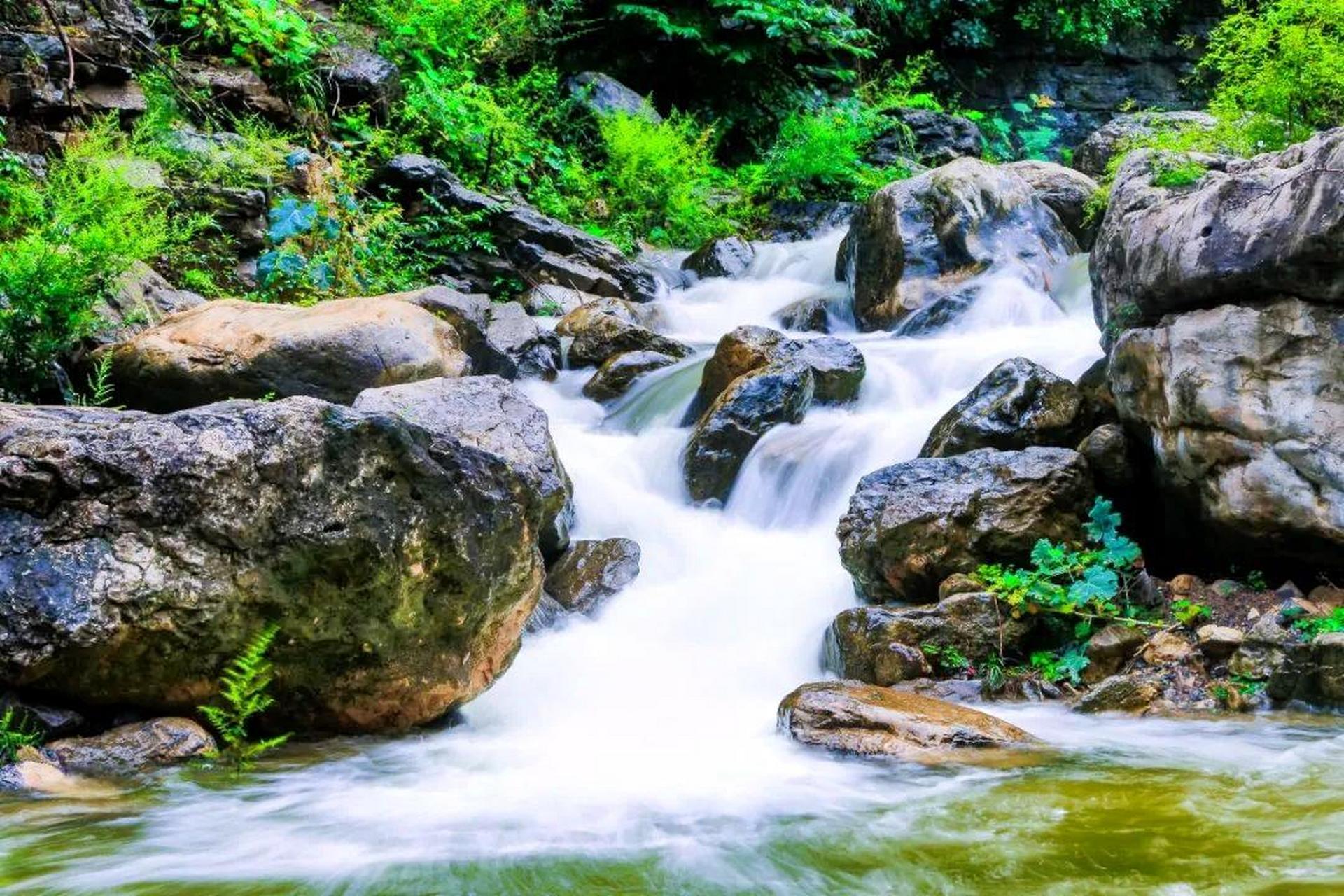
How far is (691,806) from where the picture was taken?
3344 millimetres

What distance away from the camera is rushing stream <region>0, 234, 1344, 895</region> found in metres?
2.64

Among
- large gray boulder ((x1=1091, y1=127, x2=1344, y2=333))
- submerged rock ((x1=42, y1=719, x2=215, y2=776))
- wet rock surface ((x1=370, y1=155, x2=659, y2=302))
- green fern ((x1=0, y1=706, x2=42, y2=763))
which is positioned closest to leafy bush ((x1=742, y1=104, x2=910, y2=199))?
wet rock surface ((x1=370, y1=155, x2=659, y2=302))

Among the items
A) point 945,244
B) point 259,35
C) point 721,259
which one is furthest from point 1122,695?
point 259,35

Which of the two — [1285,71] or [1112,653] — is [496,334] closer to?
[1112,653]

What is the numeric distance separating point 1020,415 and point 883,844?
4.05m

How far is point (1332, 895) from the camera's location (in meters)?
2.30

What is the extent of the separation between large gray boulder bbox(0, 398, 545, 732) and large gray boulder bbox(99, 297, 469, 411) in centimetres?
283

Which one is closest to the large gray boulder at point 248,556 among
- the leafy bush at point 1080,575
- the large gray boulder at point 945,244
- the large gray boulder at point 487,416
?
the large gray boulder at point 487,416

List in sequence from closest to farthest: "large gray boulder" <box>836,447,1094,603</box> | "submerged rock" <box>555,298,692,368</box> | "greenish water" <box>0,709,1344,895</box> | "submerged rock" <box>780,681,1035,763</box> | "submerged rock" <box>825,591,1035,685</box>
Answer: "greenish water" <box>0,709,1344,895</box> < "submerged rock" <box>780,681,1035,763</box> < "submerged rock" <box>825,591,1035,685</box> < "large gray boulder" <box>836,447,1094,603</box> < "submerged rock" <box>555,298,692,368</box>

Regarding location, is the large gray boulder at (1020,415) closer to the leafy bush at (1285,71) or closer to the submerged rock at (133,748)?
the leafy bush at (1285,71)

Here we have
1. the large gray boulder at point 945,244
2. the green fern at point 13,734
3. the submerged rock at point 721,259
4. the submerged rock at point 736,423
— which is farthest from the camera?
the submerged rock at point 721,259

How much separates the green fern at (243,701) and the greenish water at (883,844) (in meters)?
0.14

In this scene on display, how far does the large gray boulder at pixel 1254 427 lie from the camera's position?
4.54 metres

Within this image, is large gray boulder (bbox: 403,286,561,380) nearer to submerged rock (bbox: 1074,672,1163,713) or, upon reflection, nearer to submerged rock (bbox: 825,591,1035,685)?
submerged rock (bbox: 825,591,1035,685)
